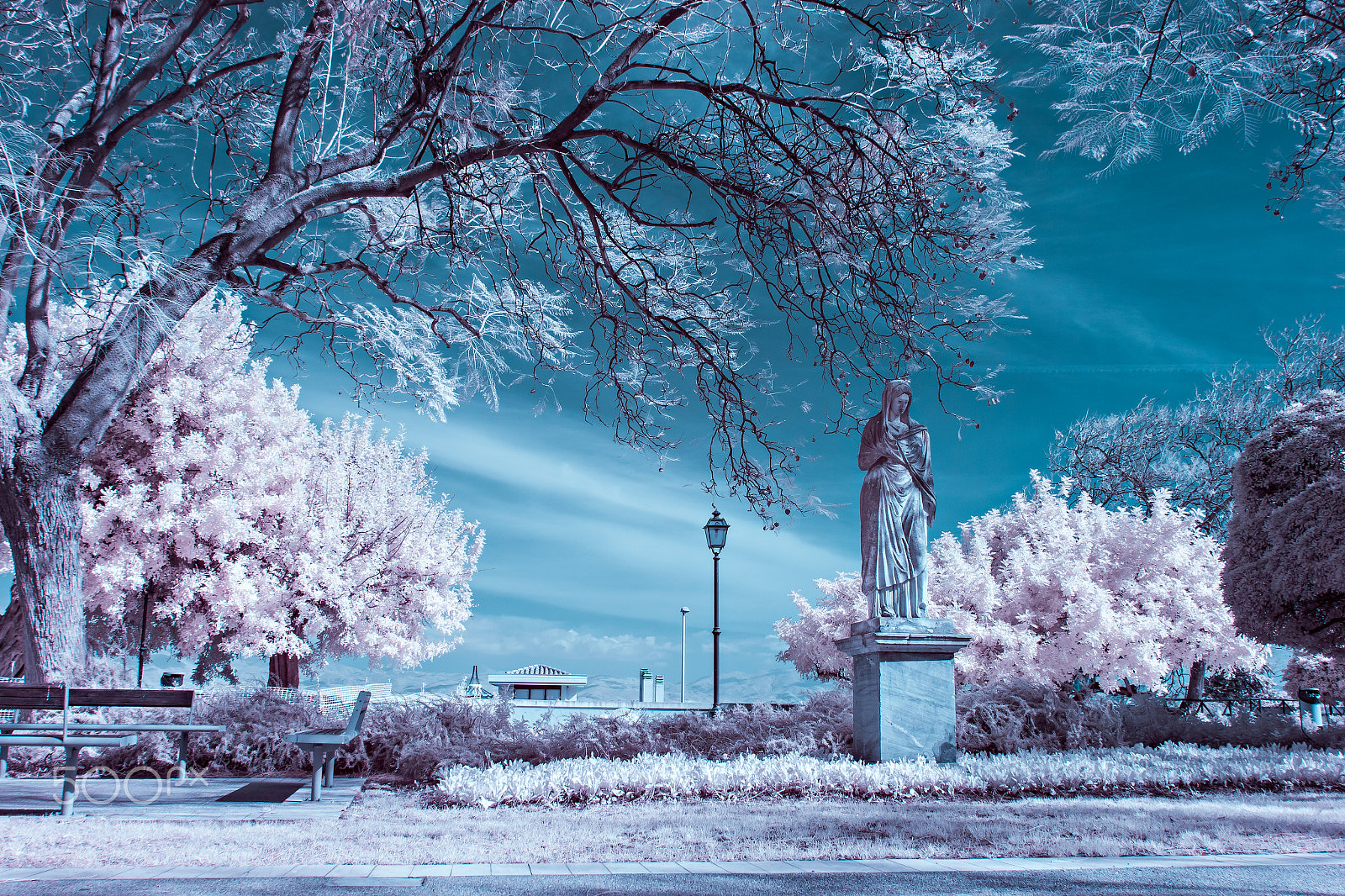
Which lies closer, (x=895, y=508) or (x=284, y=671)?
(x=895, y=508)

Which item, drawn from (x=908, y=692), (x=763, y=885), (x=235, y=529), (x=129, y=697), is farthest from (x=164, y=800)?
(x=235, y=529)

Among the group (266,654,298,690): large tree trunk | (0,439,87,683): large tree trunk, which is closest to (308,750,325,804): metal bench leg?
(0,439,87,683): large tree trunk

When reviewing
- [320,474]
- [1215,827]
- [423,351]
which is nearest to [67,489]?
[423,351]

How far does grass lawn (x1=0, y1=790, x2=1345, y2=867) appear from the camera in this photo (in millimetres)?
4766

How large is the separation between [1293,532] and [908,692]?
9807 mm

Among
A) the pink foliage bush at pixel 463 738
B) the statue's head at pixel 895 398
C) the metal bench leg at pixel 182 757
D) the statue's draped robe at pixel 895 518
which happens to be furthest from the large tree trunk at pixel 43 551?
the statue's head at pixel 895 398

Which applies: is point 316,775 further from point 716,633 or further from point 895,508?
point 716,633

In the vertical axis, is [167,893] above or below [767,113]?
below

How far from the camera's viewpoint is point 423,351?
36.7 feet

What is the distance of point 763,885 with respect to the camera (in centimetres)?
403

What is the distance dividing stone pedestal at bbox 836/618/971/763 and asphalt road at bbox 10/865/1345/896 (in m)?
4.21

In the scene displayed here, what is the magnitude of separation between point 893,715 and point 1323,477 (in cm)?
1038

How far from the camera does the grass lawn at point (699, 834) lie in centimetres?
477

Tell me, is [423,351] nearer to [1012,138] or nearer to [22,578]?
[22,578]
